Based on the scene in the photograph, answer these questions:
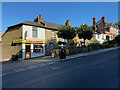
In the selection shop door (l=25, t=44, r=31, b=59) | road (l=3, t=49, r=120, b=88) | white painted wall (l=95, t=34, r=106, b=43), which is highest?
white painted wall (l=95, t=34, r=106, b=43)

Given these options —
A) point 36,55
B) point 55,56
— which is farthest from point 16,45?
point 55,56

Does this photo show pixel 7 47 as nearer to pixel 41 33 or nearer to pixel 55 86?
pixel 41 33

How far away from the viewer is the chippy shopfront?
50.5ft

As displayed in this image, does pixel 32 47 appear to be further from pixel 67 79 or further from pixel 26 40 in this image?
pixel 67 79

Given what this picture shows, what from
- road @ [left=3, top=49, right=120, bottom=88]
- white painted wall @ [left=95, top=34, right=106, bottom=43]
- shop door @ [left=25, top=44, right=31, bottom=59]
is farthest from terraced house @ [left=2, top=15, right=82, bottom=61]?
white painted wall @ [left=95, top=34, right=106, bottom=43]

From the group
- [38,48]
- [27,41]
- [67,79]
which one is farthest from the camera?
[38,48]

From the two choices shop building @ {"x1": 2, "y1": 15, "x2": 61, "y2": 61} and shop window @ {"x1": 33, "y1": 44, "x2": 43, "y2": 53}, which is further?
shop window @ {"x1": 33, "y1": 44, "x2": 43, "y2": 53}

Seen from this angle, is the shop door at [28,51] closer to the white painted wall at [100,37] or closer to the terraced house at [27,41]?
the terraced house at [27,41]

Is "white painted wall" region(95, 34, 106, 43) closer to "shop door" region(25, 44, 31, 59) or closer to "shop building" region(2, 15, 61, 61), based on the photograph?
"shop building" region(2, 15, 61, 61)

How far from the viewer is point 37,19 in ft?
70.4

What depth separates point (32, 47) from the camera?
16.5 m

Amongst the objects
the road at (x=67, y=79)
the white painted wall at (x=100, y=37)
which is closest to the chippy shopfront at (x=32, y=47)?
the road at (x=67, y=79)

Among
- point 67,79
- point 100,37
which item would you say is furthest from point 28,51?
point 100,37

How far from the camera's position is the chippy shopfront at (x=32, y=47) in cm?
1539
